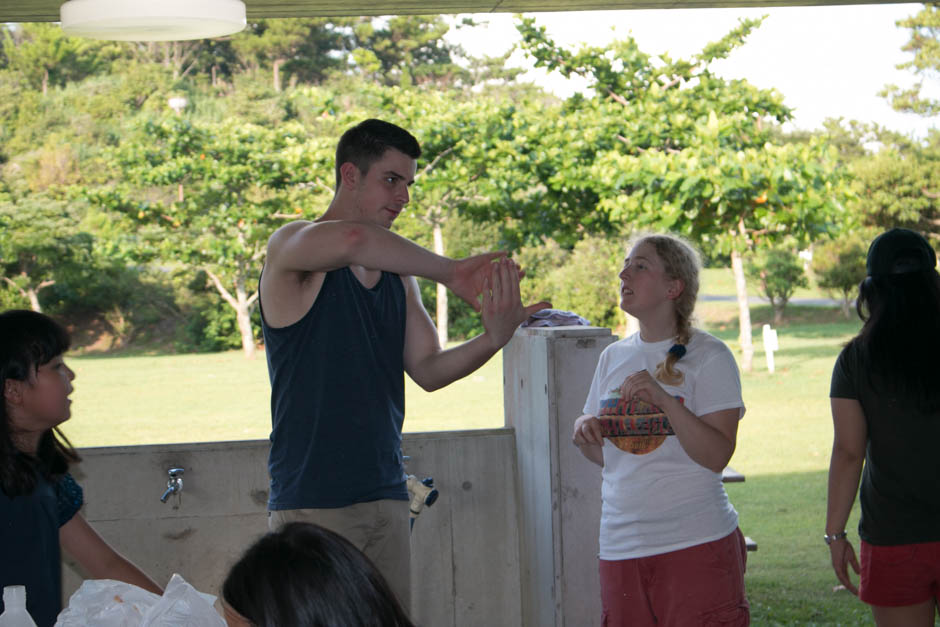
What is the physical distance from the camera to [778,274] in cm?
2242

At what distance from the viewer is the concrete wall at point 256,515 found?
2852mm

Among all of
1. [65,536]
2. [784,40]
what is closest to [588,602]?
[65,536]

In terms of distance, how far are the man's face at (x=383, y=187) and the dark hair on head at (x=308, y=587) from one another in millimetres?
1177

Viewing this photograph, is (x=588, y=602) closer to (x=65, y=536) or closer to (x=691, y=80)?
(x=65, y=536)

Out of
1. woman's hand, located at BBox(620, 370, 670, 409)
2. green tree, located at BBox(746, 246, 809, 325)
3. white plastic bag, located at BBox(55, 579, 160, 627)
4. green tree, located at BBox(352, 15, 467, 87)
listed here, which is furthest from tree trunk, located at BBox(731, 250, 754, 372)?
green tree, located at BBox(352, 15, 467, 87)

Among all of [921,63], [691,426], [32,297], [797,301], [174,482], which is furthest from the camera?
[797,301]

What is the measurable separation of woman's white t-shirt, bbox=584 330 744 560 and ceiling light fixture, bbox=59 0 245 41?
145 cm

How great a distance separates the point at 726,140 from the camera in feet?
51.6

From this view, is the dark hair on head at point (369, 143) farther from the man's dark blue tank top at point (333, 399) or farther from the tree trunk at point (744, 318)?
the tree trunk at point (744, 318)

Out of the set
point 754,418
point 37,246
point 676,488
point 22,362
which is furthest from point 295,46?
point 22,362

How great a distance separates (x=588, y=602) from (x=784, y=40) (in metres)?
26.4

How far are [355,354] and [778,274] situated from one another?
2177 cm

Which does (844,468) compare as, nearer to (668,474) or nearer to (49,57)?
(668,474)

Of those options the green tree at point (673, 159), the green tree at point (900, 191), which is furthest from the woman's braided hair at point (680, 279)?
the green tree at point (900, 191)
